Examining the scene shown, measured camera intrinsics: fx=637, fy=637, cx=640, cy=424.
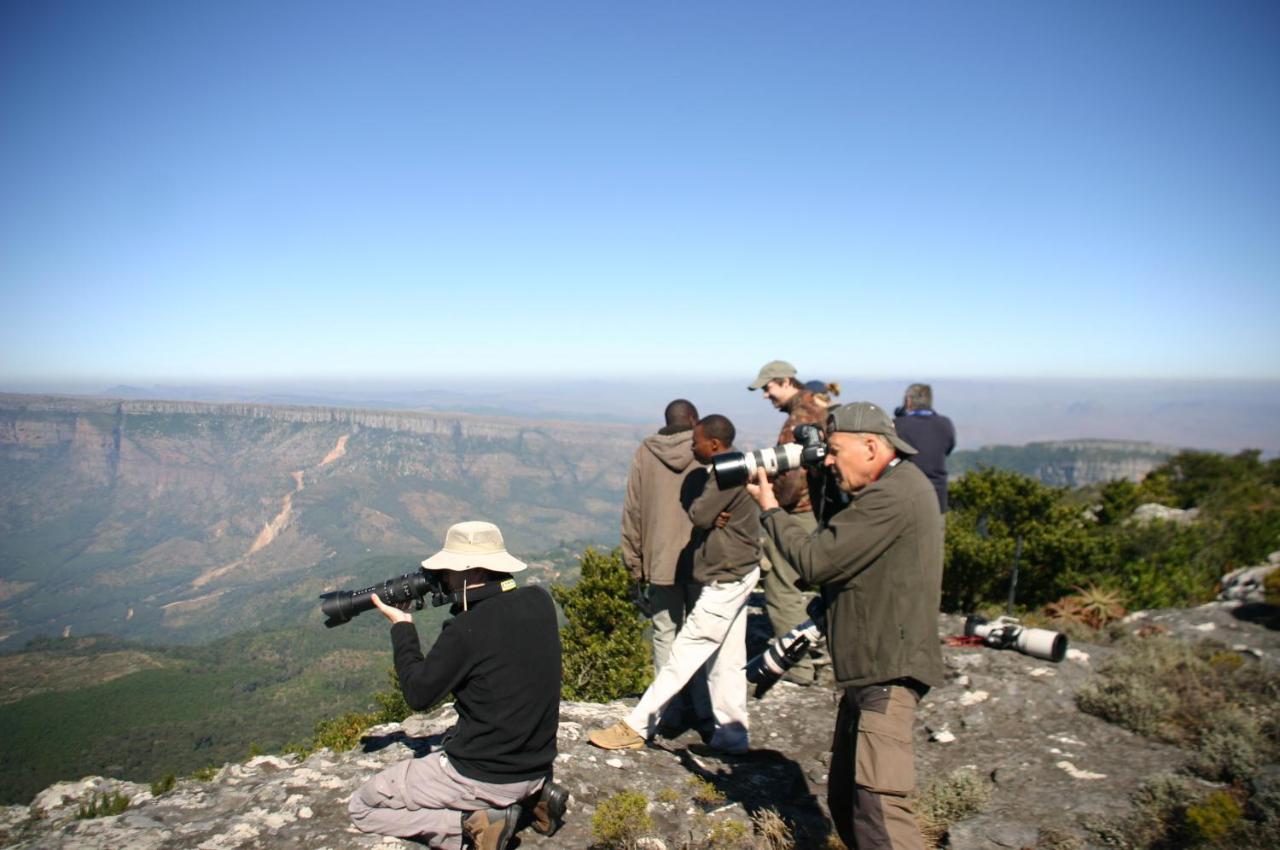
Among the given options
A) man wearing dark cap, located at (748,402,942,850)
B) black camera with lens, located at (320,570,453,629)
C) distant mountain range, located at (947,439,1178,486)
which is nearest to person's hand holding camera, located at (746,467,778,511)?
man wearing dark cap, located at (748,402,942,850)

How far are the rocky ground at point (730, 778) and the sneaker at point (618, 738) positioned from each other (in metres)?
0.06

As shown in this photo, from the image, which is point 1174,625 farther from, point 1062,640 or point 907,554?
point 907,554

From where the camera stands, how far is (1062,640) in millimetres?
6027

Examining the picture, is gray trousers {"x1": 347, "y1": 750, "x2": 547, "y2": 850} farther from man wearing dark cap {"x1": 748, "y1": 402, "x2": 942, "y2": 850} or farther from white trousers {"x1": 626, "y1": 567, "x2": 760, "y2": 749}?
man wearing dark cap {"x1": 748, "y1": 402, "x2": 942, "y2": 850}

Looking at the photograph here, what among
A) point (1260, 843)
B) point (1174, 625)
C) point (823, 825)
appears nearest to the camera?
point (1260, 843)

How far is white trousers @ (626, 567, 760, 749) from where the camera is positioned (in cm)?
434

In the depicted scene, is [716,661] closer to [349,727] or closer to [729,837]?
[729,837]

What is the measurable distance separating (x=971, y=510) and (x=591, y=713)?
740cm

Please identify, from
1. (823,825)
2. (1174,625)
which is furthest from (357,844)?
(1174,625)

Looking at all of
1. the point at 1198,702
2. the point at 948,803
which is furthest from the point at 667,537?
the point at 1198,702

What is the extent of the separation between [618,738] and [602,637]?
241 centimetres

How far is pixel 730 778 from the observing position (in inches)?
170

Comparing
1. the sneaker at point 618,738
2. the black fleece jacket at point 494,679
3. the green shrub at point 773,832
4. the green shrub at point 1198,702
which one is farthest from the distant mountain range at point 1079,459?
the black fleece jacket at point 494,679

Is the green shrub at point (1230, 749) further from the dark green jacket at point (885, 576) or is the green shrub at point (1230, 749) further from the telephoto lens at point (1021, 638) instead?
the dark green jacket at point (885, 576)
